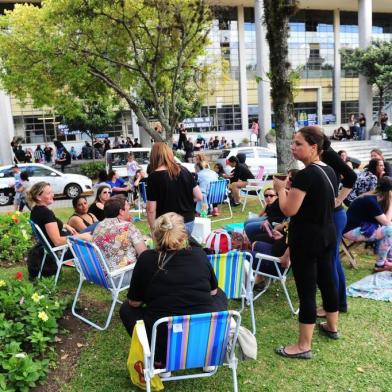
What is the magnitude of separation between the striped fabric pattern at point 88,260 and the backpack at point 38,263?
→ 127 centimetres

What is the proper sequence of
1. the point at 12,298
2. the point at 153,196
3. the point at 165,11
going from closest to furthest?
the point at 12,298 → the point at 153,196 → the point at 165,11

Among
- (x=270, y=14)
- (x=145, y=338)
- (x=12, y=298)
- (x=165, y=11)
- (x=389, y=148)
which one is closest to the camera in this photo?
(x=145, y=338)

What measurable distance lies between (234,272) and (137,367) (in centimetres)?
115

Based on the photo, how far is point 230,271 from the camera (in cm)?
355

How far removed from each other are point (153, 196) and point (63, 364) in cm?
167

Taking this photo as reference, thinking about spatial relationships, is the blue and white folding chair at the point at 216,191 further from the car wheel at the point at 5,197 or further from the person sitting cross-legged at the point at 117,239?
the car wheel at the point at 5,197

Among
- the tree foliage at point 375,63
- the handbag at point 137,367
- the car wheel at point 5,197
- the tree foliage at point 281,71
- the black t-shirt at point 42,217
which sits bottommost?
the car wheel at point 5,197

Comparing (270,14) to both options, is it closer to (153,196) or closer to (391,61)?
(153,196)

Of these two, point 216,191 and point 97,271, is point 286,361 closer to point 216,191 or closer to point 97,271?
point 97,271

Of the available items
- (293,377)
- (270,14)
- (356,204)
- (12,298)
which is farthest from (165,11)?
(293,377)

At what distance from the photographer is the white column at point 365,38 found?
1056 inches

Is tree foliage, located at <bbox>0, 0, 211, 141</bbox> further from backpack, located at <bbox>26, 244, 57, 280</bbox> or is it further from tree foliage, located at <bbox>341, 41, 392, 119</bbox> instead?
tree foliage, located at <bbox>341, 41, 392, 119</bbox>

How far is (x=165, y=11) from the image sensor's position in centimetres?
1135

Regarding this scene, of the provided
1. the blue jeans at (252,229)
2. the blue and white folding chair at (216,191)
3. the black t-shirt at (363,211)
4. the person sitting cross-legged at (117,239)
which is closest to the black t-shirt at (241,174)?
the blue and white folding chair at (216,191)
